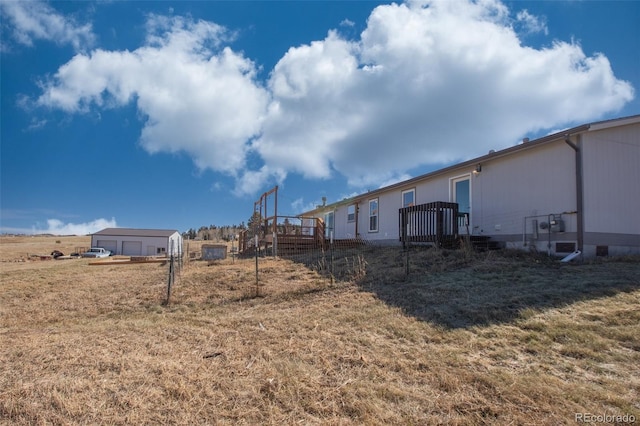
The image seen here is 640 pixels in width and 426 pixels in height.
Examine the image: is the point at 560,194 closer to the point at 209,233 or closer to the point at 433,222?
the point at 433,222

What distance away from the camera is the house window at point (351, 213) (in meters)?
18.0

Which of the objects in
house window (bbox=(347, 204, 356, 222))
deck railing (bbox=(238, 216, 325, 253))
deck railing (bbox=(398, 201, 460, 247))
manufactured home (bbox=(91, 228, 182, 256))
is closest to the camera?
deck railing (bbox=(398, 201, 460, 247))

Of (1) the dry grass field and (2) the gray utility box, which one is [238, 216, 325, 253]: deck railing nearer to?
(2) the gray utility box

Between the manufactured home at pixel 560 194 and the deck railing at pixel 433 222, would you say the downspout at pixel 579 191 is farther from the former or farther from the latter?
the deck railing at pixel 433 222

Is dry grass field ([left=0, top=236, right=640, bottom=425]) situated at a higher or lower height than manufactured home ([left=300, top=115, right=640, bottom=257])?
lower

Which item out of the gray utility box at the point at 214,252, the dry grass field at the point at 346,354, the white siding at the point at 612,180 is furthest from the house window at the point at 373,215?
the dry grass field at the point at 346,354

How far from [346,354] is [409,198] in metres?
10.7

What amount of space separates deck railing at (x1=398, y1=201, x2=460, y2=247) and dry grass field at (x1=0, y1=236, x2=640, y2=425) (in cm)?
296

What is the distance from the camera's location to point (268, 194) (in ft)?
51.6

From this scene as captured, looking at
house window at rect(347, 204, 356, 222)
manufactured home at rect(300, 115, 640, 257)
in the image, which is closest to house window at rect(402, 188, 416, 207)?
manufactured home at rect(300, 115, 640, 257)

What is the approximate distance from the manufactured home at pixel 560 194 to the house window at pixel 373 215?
180 inches

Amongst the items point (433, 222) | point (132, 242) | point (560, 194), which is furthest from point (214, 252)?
point (132, 242)

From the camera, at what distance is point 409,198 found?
45.2 ft

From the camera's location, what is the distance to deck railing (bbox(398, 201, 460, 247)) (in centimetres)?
998
